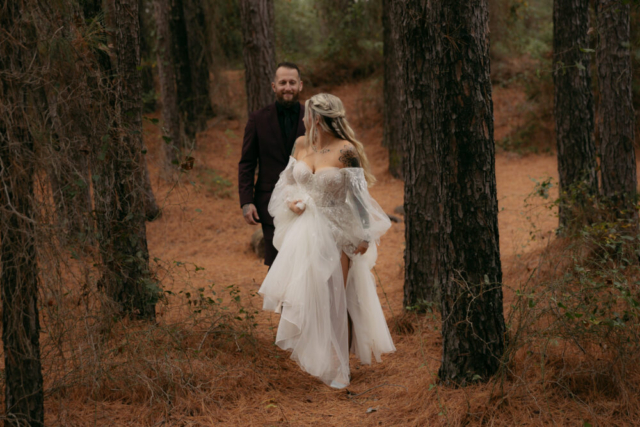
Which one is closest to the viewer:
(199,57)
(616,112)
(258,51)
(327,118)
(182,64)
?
(327,118)

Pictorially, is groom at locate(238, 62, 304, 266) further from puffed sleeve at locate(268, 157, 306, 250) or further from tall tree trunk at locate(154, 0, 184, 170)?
tall tree trunk at locate(154, 0, 184, 170)

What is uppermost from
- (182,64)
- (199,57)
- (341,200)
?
(199,57)

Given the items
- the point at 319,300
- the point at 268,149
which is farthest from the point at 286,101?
the point at 319,300

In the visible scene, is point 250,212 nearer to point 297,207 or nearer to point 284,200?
point 284,200

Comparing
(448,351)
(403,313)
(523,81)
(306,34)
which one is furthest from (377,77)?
(448,351)

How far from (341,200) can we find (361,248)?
1.42 ft

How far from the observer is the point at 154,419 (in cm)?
392

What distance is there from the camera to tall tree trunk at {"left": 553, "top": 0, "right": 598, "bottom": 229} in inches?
291

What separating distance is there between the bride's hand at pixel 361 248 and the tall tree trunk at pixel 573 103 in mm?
3553

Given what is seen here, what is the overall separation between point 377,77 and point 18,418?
18298mm

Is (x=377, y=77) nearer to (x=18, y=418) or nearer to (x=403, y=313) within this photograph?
(x=403, y=313)

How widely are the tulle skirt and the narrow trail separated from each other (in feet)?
0.87

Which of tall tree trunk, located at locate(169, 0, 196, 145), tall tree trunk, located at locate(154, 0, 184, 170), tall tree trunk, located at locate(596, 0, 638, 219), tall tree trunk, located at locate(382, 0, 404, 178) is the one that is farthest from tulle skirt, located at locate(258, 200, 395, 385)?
tall tree trunk, located at locate(169, 0, 196, 145)

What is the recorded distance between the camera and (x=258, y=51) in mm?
10211
